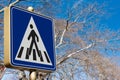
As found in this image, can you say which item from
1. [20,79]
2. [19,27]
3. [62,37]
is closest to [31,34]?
[19,27]

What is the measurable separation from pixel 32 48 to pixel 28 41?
0.20ft

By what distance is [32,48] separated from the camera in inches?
103

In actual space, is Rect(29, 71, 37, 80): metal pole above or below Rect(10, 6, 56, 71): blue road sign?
below

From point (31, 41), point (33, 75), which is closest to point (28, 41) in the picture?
point (31, 41)

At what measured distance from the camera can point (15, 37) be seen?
2502 millimetres

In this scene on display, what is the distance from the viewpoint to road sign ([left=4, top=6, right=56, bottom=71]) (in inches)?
96.7

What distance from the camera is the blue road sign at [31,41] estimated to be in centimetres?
250

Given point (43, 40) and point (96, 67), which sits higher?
point (43, 40)

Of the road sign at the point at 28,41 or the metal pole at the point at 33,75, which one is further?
the metal pole at the point at 33,75

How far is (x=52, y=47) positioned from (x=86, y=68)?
15.8m

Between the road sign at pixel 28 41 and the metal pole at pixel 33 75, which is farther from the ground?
the road sign at pixel 28 41

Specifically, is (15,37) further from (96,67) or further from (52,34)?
(96,67)

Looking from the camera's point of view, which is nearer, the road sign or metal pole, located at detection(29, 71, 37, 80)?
the road sign

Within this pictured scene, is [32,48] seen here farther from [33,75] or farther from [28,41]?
[33,75]
